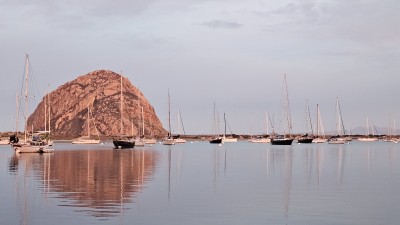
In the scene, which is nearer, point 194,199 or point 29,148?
point 194,199

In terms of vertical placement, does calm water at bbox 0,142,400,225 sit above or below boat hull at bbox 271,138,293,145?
below

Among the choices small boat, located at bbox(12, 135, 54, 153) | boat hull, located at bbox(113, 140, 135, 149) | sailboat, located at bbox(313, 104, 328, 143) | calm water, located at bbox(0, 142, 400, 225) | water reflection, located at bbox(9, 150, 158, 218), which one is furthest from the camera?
sailboat, located at bbox(313, 104, 328, 143)

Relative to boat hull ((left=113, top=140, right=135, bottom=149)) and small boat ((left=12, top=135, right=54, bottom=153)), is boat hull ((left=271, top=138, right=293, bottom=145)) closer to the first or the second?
boat hull ((left=113, top=140, right=135, bottom=149))

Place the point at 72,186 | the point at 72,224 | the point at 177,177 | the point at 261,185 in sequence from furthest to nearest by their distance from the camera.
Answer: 1. the point at 177,177
2. the point at 261,185
3. the point at 72,186
4. the point at 72,224

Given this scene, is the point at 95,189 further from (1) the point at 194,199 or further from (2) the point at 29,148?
(2) the point at 29,148

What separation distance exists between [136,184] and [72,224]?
15.1 m

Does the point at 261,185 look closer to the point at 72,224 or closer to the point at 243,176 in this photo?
the point at 243,176

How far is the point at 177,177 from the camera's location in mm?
42281

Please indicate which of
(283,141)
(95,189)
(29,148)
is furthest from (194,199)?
(283,141)

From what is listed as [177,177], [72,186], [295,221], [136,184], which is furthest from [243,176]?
[295,221]

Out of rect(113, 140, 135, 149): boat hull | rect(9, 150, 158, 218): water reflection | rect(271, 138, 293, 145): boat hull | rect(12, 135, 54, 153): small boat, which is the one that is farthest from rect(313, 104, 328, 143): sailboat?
rect(9, 150, 158, 218): water reflection

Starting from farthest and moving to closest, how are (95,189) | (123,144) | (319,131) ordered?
(319,131), (123,144), (95,189)

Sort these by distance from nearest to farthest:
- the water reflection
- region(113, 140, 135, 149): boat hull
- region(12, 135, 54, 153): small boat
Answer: the water reflection, region(12, 135, 54, 153): small boat, region(113, 140, 135, 149): boat hull

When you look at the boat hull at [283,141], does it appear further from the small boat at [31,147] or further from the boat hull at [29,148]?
the boat hull at [29,148]
